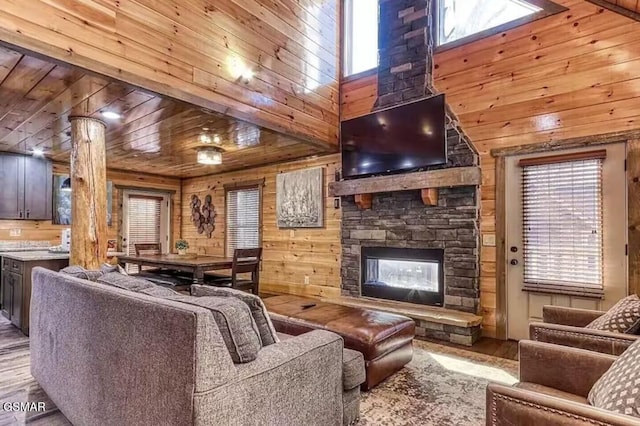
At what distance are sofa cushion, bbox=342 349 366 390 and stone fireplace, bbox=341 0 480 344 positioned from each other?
208 centimetres

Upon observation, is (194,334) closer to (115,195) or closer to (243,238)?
(243,238)

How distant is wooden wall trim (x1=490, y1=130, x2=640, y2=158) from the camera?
3312mm

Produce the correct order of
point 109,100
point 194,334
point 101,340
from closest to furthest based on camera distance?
point 194,334 → point 101,340 → point 109,100

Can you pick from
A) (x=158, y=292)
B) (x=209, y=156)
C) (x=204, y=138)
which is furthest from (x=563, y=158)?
(x=204, y=138)

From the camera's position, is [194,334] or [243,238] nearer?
[194,334]

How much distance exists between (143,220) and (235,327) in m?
6.85

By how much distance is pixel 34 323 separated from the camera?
8.60 feet

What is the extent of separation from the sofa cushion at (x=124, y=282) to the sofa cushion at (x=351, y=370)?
3.90 feet

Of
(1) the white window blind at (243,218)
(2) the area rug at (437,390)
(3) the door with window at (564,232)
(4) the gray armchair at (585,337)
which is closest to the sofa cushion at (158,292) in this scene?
(2) the area rug at (437,390)

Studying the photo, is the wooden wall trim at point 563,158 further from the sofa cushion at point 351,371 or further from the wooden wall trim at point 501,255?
the sofa cushion at point 351,371

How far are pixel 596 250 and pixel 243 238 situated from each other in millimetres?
5377

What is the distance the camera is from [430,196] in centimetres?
427

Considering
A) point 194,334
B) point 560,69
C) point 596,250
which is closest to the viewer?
point 194,334

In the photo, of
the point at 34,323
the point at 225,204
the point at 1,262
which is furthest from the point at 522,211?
the point at 1,262
